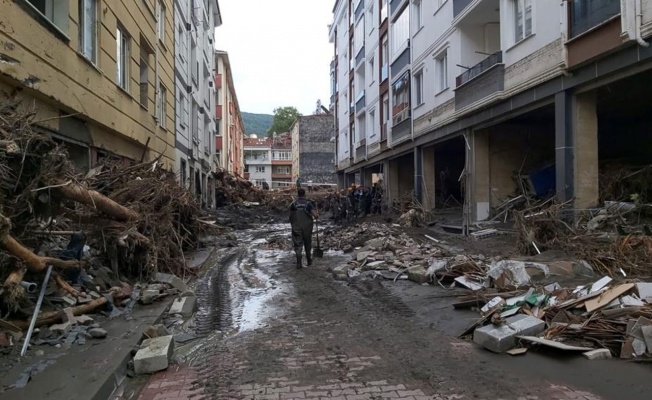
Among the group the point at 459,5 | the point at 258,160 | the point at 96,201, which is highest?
the point at 258,160

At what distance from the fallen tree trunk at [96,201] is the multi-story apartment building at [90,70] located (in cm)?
79

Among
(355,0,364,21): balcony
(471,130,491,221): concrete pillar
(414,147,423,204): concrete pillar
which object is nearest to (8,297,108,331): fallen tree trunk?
(471,130,491,221): concrete pillar

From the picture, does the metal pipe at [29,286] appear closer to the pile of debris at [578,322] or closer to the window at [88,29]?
the pile of debris at [578,322]

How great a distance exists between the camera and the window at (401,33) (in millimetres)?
20656

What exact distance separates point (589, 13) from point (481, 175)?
240 inches

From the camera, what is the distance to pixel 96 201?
6160 millimetres

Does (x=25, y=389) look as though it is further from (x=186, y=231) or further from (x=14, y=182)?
(x=186, y=231)

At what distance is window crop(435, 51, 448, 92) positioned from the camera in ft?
56.2

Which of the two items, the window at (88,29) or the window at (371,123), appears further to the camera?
the window at (371,123)

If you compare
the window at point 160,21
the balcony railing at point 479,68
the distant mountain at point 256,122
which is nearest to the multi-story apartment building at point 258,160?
the distant mountain at point 256,122

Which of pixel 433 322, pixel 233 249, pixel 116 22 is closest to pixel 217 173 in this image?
pixel 233 249

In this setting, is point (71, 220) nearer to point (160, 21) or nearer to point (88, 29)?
point (88, 29)

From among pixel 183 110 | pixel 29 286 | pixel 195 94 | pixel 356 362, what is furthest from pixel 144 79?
pixel 356 362

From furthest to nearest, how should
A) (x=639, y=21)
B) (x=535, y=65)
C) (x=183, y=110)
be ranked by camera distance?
1. (x=183, y=110)
2. (x=535, y=65)
3. (x=639, y=21)
